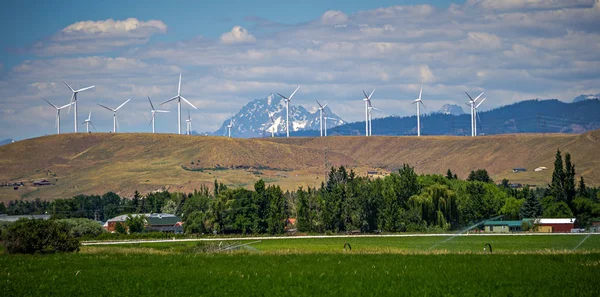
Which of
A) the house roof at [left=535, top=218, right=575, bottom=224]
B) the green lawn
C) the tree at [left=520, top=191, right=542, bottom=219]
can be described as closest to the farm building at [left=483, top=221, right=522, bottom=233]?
the house roof at [left=535, top=218, right=575, bottom=224]

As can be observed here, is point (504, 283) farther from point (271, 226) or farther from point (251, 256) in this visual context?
point (271, 226)

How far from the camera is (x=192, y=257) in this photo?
250 ft

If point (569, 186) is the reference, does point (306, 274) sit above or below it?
below

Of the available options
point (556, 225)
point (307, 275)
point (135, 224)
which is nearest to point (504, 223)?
point (556, 225)

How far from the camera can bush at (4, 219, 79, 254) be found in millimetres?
Answer: 82188

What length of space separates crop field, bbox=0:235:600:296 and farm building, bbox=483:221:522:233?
268ft

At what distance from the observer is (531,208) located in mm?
168250

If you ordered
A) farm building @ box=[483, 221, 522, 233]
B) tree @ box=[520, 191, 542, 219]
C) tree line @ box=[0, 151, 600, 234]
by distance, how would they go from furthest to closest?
tree @ box=[520, 191, 542, 219]
farm building @ box=[483, 221, 522, 233]
tree line @ box=[0, 151, 600, 234]

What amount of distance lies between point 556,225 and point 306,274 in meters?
104

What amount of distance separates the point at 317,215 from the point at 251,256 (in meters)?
84.7

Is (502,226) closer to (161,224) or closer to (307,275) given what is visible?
(161,224)

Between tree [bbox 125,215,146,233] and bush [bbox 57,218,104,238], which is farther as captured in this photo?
tree [bbox 125,215,146,233]

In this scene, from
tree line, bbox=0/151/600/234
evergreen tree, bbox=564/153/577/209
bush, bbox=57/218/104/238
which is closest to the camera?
bush, bbox=57/218/104/238

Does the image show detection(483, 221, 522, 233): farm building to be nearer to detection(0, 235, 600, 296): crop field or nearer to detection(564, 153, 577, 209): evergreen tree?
detection(564, 153, 577, 209): evergreen tree
